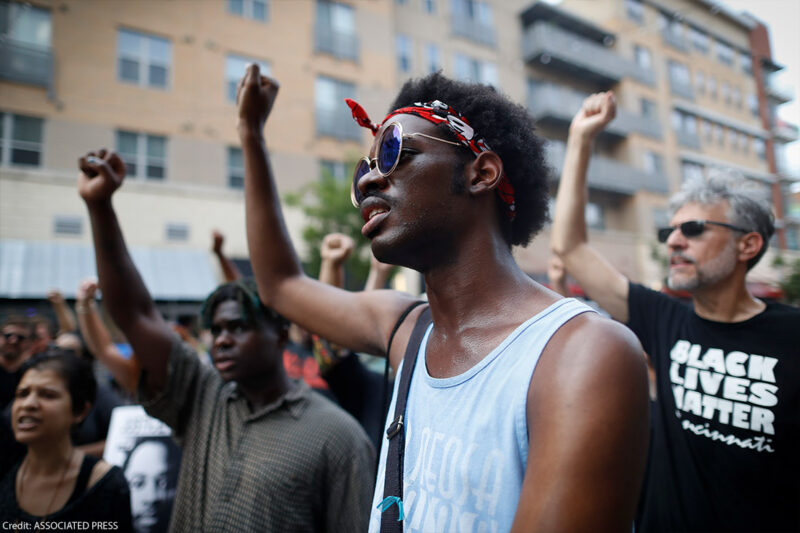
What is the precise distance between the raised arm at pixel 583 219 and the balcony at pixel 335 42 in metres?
16.3

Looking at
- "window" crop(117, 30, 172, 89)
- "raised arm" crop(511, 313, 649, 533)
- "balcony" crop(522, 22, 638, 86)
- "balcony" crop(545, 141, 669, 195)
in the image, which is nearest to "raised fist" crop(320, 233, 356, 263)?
"raised arm" crop(511, 313, 649, 533)

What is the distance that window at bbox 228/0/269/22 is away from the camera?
621 inches

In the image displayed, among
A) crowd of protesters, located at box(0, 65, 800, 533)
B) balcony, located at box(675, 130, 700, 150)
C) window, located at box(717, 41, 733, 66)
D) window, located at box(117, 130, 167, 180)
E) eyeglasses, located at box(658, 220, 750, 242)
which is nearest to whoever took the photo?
crowd of protesters, located at box(0, 65, 800, 533)

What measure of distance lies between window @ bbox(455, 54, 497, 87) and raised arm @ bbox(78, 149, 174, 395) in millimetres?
18826

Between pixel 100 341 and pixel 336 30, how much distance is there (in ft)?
53.0

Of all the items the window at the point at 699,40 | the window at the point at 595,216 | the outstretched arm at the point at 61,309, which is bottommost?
the outstretched arm at the point at 61,309

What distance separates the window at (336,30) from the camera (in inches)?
675

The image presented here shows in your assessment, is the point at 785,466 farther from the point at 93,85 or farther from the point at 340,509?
the point at 93,85

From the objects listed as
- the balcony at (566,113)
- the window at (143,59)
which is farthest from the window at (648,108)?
the window at (143,59)

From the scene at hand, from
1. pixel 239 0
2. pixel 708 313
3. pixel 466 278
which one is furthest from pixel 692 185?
pixel 239 0

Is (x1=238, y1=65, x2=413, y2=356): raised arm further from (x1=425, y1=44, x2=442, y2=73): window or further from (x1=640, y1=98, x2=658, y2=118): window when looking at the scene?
(x1=640, y1=98, x2=658, y2=118): window

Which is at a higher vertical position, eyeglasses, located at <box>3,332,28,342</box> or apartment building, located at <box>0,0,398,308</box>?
apartment building, located at <box>0,0,398,308</box>

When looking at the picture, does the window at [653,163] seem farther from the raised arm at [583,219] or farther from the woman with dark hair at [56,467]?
the woman with dark hair at [56,467]

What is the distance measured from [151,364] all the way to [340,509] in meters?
1.09
